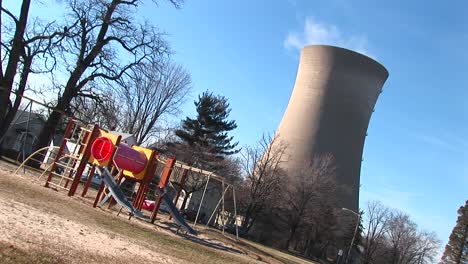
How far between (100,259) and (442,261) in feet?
196

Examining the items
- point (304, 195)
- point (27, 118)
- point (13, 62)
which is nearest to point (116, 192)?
point (13, 62)

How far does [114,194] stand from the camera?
1414 centimetres

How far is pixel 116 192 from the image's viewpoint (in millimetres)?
14398

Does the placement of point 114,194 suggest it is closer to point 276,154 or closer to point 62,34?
point 62,34

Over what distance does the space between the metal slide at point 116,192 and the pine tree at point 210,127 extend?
30.7 metres

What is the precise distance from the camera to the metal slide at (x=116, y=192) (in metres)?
14.1

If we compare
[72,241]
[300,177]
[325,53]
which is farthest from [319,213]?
[72,241]

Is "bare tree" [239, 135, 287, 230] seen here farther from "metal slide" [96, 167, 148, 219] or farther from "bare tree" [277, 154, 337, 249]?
"metal slide" [96, 167, 148, 219]

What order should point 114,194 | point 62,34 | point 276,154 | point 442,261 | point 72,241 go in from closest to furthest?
point 72,241 < point 114,194 < point 62,34 < point 276,154 < point 442,261

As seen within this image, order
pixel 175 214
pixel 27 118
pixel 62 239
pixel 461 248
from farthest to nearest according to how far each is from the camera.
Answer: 1. pixel 461 248
2. pixel 27 118
3. pixel 175 214
4. pixel 62 239

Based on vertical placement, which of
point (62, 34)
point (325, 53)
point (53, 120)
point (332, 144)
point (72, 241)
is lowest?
point (72, 241)

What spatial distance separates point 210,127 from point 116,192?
109 ft

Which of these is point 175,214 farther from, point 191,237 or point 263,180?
point 263,180

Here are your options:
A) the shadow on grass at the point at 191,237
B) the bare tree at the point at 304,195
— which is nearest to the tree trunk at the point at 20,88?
the shadow on grass at the point at 191,237
